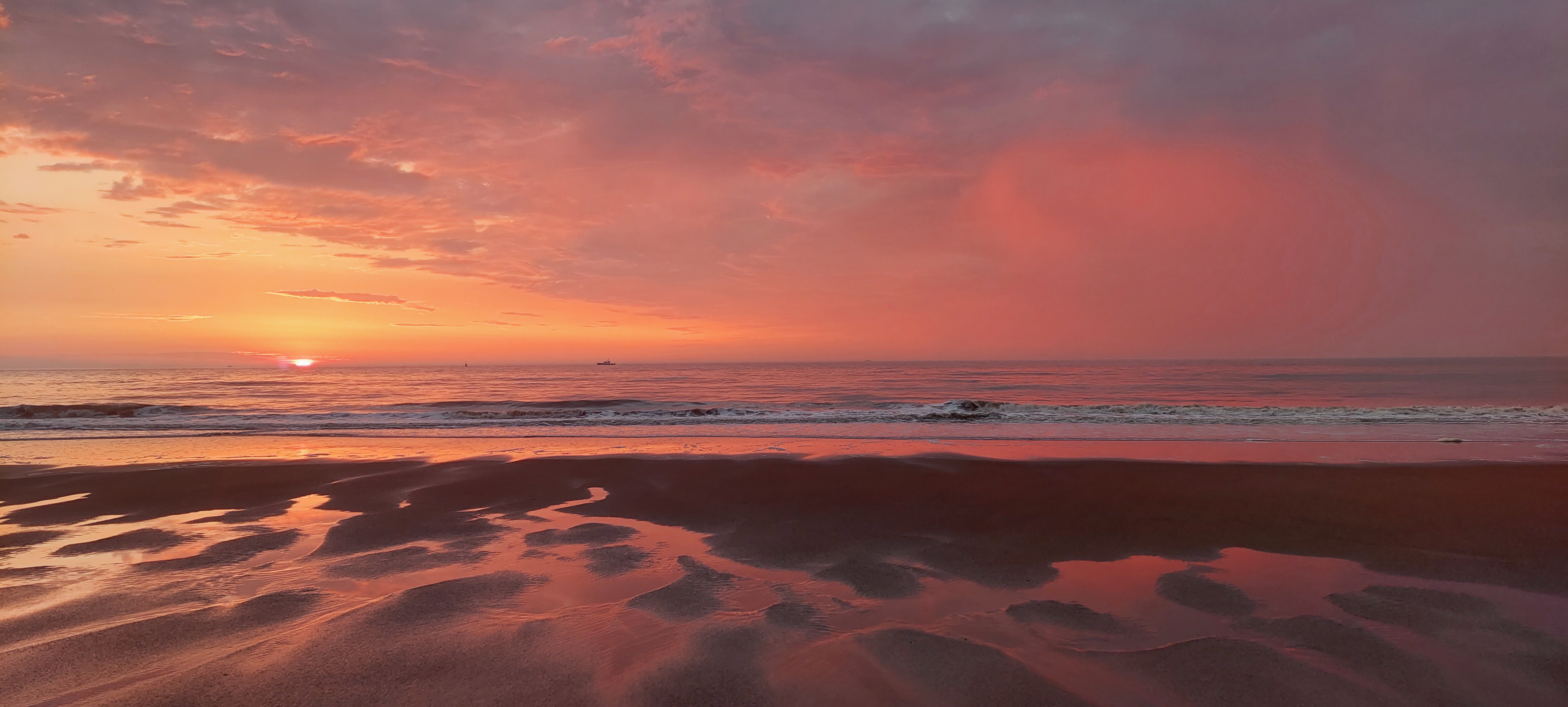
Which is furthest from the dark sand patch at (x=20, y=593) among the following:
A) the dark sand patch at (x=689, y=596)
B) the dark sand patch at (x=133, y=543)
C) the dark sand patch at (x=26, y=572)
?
the dark sand patch at (x=689, y=596)

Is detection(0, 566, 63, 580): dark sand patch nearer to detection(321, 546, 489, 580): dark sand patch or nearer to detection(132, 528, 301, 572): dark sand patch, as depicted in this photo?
detection(132, 528, 301, 572): dark sand patch

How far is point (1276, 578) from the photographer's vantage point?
577cm

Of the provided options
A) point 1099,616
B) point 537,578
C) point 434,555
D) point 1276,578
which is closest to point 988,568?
point 1099,616

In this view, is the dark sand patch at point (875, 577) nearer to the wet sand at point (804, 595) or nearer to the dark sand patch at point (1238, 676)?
the wet sand at point (804, 595)

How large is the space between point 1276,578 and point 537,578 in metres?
6.64

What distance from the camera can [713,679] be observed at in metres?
3.87

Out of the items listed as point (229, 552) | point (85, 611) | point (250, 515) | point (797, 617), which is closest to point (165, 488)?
point (250, 515)

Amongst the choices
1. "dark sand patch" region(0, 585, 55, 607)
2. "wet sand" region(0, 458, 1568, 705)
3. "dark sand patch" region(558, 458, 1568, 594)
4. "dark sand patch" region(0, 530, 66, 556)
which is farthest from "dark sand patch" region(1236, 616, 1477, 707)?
"dark sand patch" region(0, 530, 66, 556)

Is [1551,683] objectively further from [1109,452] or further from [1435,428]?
[1435,428]

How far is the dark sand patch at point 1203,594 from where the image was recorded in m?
5.05

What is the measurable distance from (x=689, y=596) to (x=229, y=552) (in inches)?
207

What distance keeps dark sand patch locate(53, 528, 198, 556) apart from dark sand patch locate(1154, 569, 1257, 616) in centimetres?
1006

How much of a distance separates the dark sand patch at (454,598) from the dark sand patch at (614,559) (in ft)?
1.82

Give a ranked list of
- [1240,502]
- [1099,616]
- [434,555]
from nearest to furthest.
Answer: [1099,616]
[434,555]
[1240,502]
